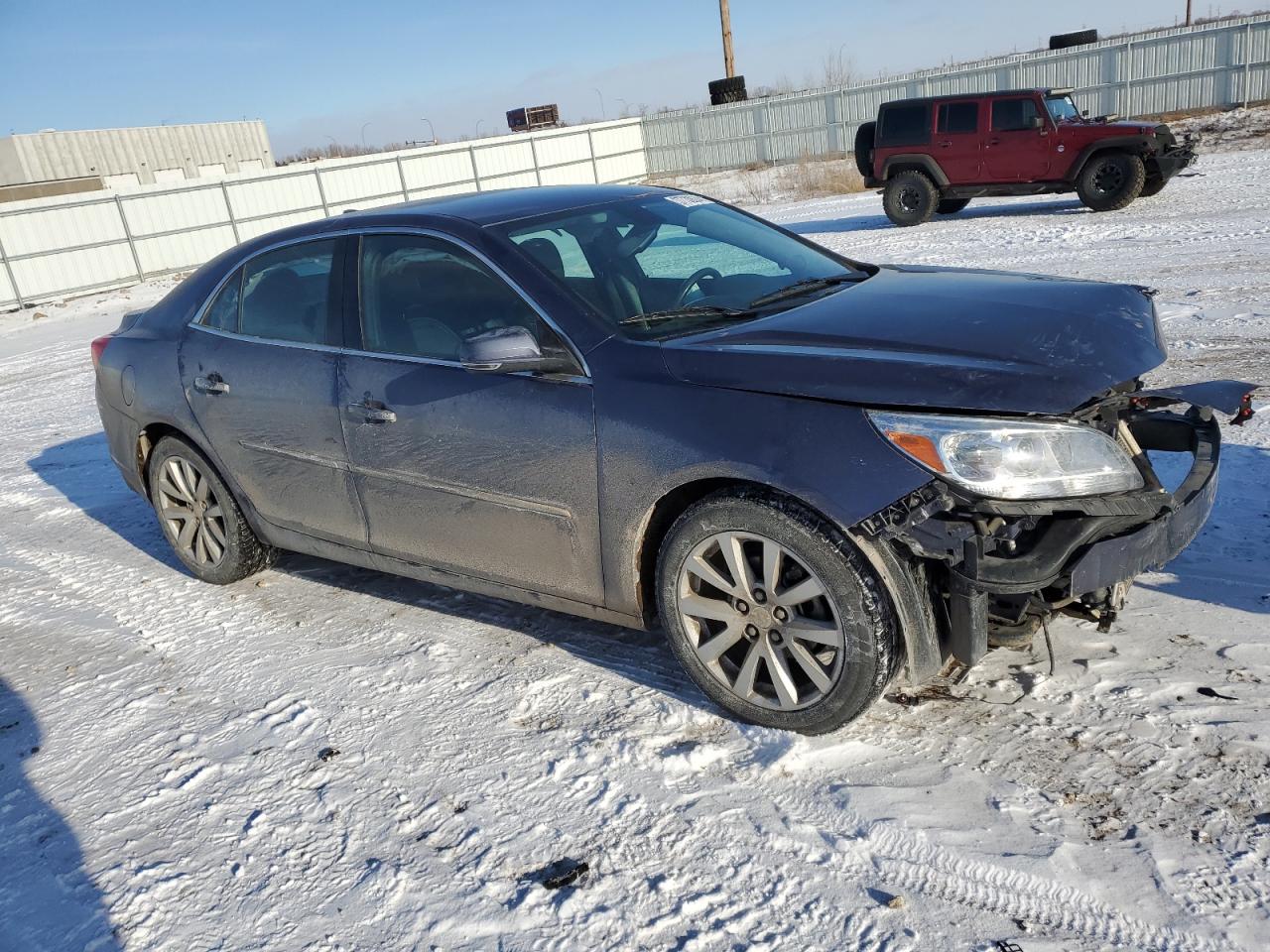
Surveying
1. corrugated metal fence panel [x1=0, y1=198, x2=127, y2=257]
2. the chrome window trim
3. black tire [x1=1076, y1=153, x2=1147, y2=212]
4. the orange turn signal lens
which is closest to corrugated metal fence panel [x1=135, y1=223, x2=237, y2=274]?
corrugated metal fence panel [x1=0, y1=198, x2=127, y2=257]

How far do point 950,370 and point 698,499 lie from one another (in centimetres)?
85

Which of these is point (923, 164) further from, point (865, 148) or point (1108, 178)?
point (1108, 178)

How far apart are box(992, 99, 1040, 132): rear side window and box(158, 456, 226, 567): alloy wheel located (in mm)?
14115

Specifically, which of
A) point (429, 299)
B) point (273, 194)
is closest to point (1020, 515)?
point (429, 299)

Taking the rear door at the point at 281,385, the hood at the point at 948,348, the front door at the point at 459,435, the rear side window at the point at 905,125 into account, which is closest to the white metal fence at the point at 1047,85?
the rear side window at the point at 905,125

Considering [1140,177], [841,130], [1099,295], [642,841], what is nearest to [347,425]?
[642,841]

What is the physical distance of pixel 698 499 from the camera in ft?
10.6

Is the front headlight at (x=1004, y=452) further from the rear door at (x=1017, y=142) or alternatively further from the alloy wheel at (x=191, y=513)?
the rear door at (x=1017, y=142)

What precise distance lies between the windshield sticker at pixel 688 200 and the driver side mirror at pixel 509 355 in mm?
1359

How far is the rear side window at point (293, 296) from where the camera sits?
419cm

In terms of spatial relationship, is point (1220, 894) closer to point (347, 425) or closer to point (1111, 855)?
point (1111, 855)

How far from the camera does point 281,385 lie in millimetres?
4297

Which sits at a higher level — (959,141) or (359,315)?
(359,315)

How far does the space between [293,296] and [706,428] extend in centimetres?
220
